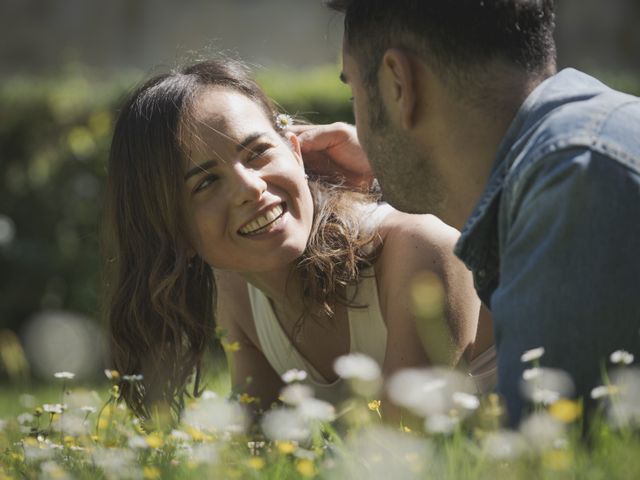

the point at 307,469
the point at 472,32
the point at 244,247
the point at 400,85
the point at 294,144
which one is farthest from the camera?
the point at 294,144

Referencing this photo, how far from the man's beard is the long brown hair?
77 cm

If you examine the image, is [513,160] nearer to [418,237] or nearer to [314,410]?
[314,410]

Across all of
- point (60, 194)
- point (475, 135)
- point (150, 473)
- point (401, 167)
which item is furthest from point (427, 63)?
point (60, 194)

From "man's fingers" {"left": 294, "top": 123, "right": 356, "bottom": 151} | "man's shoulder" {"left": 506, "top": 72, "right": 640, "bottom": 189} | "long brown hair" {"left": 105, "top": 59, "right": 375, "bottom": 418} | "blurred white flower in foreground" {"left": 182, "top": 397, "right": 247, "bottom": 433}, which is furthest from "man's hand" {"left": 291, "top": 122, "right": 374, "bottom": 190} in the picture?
"man's shoulder" {"left": 506, "top": 72, "right": 640, "bottom": 189}

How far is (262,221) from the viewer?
3.64 metres

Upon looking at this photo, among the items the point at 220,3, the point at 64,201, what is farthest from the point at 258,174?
the point at 220,3

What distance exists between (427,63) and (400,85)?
10 cm

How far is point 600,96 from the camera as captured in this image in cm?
257

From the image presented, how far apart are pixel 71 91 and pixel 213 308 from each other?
4.14 m

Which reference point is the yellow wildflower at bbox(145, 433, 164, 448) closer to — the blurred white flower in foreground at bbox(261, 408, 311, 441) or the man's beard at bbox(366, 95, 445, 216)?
the blurred white flower in foreground at bbox(261, 408, 311, 441)

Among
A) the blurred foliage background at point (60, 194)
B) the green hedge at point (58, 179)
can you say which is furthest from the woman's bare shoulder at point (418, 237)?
the green hedge at point (58, 179)

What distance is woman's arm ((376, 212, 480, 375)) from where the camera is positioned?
11.7 ft

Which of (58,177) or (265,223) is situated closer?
(265,223)

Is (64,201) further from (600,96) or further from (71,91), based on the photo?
(600,96)
